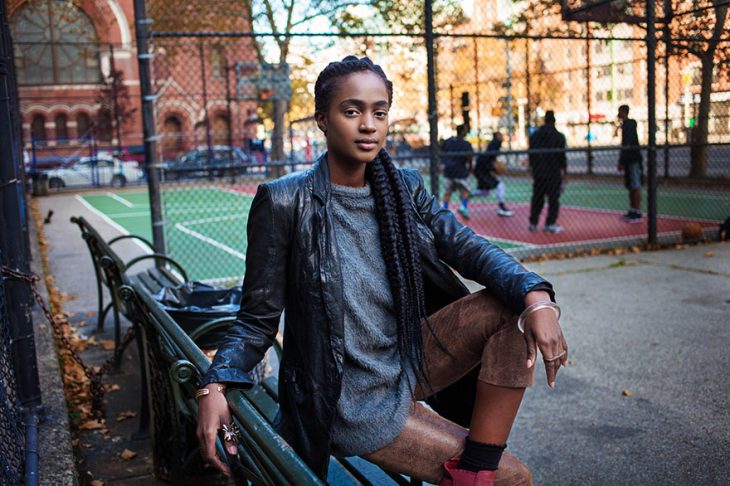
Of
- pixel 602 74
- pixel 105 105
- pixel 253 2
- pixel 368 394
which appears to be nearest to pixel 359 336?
pixel 368 394

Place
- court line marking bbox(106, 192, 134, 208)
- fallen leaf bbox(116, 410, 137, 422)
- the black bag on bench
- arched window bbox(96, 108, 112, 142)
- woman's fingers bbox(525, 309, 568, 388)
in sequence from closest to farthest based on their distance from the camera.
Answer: woman's fingers bbox(525, 309, 568, 388)
the black bag on bench
fallen leaf bbox(116, 410, 137, 422)
court line marking bbox(106, 192, 134, 208)
arched window bbox(96, 108, 112, 142)

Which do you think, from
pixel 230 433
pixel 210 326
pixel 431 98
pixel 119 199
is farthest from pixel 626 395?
pixel 119 199

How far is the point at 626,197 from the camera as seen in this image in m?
19.3

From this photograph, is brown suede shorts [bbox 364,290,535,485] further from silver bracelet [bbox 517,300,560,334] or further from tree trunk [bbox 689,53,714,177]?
tree trunk [bbox 689,53,714,177]

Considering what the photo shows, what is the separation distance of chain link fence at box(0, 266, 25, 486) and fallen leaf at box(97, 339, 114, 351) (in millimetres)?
3044

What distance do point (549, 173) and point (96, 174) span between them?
25239mm

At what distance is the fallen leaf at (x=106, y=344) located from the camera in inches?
267

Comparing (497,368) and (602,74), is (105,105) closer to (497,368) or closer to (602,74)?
(602,74)

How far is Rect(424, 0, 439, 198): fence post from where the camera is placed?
8.71 meters

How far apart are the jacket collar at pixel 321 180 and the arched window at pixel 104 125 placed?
36385 mm

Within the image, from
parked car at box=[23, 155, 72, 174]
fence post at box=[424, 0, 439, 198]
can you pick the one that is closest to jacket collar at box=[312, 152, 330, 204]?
fence post at box=[424, 0, 439, 198]

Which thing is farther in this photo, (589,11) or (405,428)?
(589,11)

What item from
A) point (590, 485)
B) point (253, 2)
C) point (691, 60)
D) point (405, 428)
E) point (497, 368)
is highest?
point (253, 2)

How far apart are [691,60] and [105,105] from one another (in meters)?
32.0
